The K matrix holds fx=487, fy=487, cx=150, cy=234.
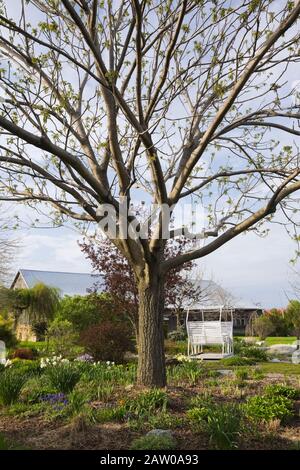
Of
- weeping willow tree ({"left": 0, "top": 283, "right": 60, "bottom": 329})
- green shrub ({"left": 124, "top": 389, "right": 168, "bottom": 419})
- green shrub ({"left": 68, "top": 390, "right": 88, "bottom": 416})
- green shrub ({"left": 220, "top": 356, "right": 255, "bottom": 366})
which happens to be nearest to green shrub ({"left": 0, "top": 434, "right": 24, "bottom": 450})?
green shrub ({"left": 68, "top": 390, "right": 88, "bottom": 416})

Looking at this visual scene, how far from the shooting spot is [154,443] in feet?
14.3

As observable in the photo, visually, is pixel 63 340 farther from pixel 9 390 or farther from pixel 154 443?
pixel 154 443

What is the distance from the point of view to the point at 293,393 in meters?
6.12

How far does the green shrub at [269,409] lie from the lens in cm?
516

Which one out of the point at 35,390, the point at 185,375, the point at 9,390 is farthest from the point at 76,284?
the point at 9,390

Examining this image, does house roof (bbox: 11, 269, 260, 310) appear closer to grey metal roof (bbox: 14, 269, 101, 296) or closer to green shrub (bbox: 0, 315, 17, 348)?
grey metal roof (bbox: 14, 269, 101, 296)

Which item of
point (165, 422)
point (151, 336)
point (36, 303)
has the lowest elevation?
point (165, 422)

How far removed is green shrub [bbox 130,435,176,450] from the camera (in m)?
4.31

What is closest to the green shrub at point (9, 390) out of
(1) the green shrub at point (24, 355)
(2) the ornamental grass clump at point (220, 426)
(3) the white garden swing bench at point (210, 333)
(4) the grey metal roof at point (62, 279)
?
(2) the ornamental grass clump at point (220, 426)

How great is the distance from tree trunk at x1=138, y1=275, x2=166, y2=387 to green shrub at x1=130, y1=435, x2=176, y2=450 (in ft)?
6.95

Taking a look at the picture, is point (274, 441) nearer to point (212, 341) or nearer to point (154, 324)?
point (154, 324)

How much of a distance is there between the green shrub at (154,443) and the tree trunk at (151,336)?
212 cm

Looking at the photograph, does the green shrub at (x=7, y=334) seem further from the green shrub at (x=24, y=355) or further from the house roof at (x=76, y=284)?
the house roof at (x=76, y=284)

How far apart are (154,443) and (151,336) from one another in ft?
7.95
